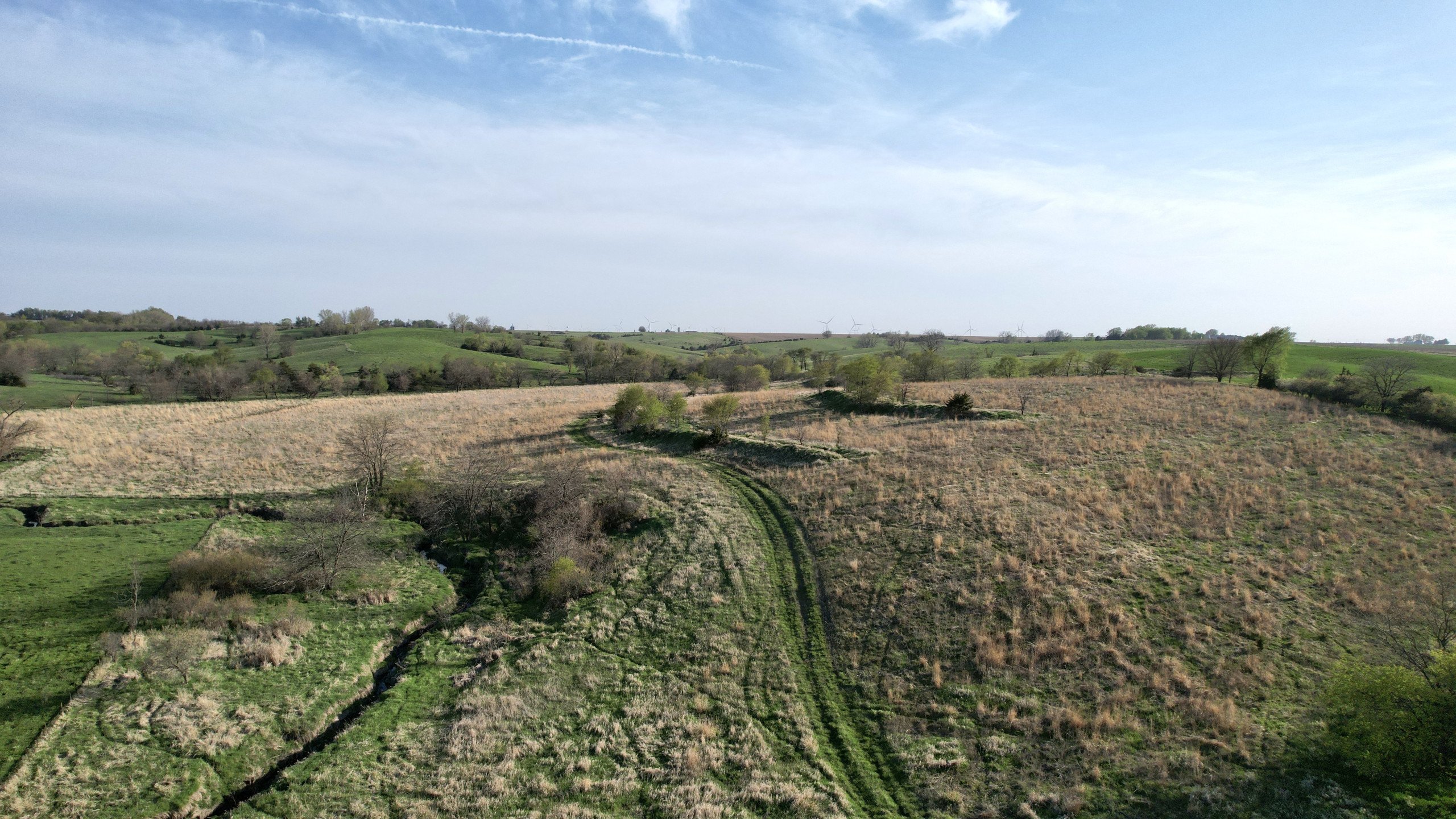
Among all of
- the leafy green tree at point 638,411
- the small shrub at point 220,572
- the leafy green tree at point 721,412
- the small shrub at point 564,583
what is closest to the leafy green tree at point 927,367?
the leafy green tree at point 721,412

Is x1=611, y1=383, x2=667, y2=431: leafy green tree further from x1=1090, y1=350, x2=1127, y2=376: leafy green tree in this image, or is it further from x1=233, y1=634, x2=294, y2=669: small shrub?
x1=1090, y1=350, x2=1127, y2=376: leafy green tree

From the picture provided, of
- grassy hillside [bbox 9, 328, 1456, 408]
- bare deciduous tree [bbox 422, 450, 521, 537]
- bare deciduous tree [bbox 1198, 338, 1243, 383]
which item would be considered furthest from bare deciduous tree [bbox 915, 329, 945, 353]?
bare deciduous tree [bbox 422, 450, 521, 537]

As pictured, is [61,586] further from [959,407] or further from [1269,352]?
[1269,352]

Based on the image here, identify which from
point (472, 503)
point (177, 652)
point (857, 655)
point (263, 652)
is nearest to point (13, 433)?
point (472, 503)

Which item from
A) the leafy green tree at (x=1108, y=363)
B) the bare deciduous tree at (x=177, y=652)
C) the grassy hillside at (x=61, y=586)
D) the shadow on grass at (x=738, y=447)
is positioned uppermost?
the leafy green tree at (x=1108, y=363)

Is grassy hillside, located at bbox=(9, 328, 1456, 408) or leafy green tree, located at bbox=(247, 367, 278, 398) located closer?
grassy hillside, located at bbox=(9, 328, 1456, 408)

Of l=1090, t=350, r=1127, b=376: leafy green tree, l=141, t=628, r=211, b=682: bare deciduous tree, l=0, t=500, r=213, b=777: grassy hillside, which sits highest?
l=1090, t=350, r=1127, b=376: leafy green tree

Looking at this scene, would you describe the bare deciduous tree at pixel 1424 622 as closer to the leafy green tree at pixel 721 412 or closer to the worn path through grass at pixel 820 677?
the worn path through grass at pixel 820 677
